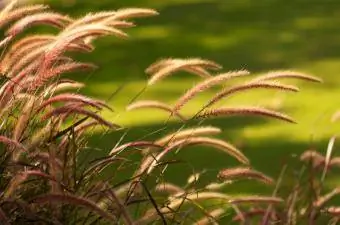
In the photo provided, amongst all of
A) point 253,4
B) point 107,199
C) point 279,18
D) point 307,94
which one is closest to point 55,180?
point 107,199

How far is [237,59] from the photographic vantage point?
10539 millimetres

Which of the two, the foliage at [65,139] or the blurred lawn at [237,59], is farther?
the blurred lawn at [237,59]

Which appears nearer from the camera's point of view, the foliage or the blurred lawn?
the foliage

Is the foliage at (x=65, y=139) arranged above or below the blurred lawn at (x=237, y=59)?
above

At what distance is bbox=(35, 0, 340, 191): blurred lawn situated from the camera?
799 centimetres

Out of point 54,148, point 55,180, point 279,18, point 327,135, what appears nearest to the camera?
point 55,180

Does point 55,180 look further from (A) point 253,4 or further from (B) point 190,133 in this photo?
(A) point 253,4

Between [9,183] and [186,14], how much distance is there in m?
9.42

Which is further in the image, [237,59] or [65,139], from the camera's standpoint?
[237,59]

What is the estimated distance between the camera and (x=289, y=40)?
448 inches

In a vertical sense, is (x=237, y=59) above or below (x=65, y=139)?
below

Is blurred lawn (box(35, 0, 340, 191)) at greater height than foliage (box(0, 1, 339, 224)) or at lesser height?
lesser

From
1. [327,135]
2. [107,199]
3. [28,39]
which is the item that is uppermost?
[28,39]

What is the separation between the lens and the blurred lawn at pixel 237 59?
26.2 feet
